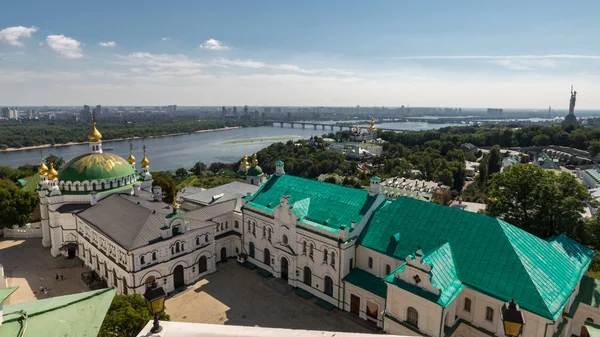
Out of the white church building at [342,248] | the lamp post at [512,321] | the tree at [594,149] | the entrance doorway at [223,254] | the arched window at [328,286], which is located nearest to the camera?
the lamp post at [512,321]

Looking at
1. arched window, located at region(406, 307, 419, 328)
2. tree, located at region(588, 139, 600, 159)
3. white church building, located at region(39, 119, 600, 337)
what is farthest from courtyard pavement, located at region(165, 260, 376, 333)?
tree, located at region(588, 139, 600, 159)

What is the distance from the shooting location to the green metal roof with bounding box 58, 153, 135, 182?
90.4 ft

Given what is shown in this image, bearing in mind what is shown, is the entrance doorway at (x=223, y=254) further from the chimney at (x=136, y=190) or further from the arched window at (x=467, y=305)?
the arched window at (x=467, y=305)

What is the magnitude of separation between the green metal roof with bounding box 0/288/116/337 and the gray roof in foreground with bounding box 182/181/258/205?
22153 millimetres

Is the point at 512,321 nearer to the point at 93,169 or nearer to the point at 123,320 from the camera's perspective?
the point at 123,320

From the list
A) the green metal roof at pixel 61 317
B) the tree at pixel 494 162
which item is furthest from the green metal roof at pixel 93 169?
the tree at pixel 494 162

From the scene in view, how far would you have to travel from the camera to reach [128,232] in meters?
21.5

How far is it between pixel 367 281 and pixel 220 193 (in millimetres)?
15877

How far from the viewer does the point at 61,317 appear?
6.15m

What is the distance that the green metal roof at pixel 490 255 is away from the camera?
14.4 metres

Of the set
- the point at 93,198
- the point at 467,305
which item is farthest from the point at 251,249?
the point at 467,305

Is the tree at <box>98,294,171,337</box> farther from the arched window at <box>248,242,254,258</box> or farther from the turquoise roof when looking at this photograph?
the arched window at <box>248,242,254,258</box>

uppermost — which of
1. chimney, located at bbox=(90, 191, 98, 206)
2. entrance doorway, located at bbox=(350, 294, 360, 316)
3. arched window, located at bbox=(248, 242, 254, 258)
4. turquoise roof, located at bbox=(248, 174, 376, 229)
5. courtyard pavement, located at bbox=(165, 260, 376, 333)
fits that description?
turquoise roof, located at bbox=(248, 174, 376, 229)

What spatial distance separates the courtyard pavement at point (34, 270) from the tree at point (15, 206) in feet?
5.73
